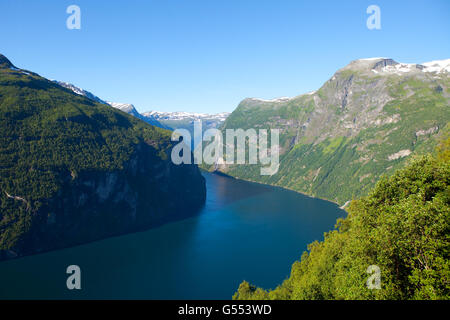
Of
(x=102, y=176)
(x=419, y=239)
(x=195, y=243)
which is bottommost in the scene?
(x=195, y=243)

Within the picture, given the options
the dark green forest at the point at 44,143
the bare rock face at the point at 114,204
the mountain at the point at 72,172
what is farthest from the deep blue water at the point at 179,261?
the dark green forest at the point at 44,143

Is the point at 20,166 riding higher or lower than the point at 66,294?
higher

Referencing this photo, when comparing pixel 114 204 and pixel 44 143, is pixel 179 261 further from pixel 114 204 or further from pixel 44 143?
pixel 44 143

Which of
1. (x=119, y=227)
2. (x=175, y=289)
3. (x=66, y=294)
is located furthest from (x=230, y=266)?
(x=119, y=227)

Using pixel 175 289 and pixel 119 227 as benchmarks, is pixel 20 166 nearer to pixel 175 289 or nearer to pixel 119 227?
pixel 119 227

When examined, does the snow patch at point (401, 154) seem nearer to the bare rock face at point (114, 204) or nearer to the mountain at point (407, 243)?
the bare rock face at point (114, 204)

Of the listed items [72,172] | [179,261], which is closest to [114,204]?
[72,172]
